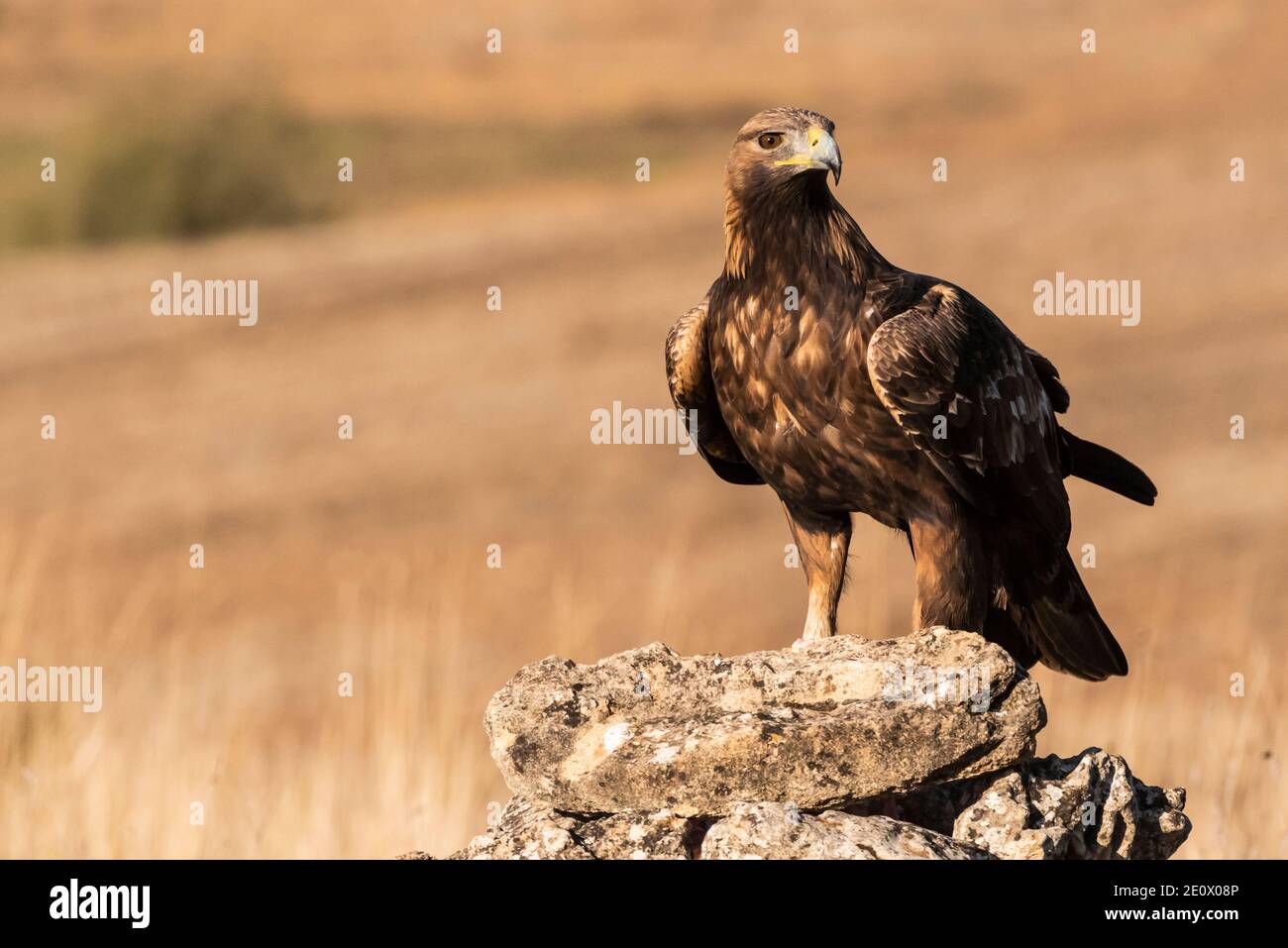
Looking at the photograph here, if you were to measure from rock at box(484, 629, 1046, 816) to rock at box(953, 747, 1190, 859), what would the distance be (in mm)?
140

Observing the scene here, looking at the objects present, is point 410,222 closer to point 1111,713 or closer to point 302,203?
point 302,203

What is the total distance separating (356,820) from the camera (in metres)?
9.87

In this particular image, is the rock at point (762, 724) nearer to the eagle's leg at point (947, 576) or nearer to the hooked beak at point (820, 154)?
the eagle's leg at point (947, 576)

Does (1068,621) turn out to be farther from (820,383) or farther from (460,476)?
(460,476)

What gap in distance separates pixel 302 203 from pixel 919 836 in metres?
50.4

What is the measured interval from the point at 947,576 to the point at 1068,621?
80cm

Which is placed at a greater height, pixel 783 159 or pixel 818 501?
pixel 783 159

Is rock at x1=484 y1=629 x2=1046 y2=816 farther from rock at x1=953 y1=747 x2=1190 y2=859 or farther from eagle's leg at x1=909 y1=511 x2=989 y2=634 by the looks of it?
eagle's leg at x1=909 y1=511 x2=989 y2=634

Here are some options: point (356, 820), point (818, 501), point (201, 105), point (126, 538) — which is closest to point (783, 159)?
point (818, 501)

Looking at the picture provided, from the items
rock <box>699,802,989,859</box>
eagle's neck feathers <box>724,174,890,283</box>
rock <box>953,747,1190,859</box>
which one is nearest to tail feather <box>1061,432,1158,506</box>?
eagle's neck feathers <box>724,174,890,283</box>

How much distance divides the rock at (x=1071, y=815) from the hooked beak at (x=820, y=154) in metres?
2.04

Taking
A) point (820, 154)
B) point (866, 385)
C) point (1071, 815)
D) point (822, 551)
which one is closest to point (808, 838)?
point (1071, 815)

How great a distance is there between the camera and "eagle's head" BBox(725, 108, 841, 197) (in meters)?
6.25

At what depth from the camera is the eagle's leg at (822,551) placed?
7.10m
